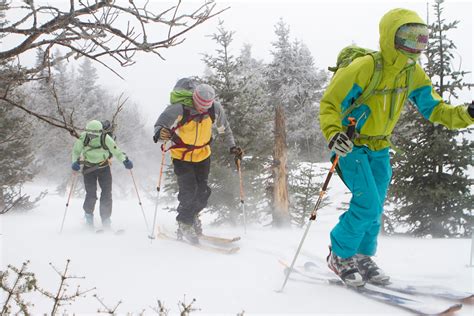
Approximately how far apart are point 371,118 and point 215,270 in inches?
106

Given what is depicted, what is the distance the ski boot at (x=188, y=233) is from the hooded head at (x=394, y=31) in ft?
14.8

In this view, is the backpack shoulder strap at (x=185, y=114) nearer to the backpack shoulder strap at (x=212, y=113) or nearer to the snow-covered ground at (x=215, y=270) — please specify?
the backpack shoulder strap at (x=212, y=113)

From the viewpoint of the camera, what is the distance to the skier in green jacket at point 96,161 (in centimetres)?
877

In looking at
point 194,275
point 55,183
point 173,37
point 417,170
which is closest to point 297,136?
point 417,170

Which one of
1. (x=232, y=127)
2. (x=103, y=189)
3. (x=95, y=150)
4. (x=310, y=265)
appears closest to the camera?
(x=310, y=265)

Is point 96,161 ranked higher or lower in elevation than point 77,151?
lower

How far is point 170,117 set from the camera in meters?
6.56

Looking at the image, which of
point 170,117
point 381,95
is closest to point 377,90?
point 381,95

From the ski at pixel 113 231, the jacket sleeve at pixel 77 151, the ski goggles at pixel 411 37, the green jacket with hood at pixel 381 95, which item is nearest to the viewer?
the ski goggles at pixel 411 37

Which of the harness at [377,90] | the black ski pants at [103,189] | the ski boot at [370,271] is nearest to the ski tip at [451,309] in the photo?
the ski boot at [370,271]

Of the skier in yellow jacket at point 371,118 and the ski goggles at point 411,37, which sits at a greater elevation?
the ski goggles at point 411,37

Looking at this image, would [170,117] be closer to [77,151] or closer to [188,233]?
[188,233]

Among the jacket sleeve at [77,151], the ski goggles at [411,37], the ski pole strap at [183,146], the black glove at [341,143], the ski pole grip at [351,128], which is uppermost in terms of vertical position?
the ski goggles at [411,37]

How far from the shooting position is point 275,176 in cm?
1269
